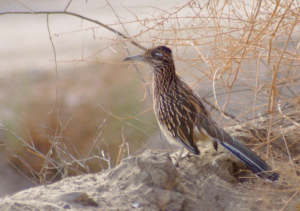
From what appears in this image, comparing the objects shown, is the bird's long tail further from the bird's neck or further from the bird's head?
the bird's head

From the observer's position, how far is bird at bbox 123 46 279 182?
2.58 meters

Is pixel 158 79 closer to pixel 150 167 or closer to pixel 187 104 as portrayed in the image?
pixel 187 104

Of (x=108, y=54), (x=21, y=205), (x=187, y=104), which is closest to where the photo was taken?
(x=21, y=205)

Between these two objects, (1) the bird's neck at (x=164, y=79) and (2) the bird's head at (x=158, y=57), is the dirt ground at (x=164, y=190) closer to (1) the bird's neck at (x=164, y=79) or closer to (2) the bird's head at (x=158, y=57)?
(1) the bird's neck at (x=164, y=79)

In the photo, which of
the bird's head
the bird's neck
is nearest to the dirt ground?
the bird's neck

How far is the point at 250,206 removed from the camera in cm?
246

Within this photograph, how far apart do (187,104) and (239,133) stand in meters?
0.62

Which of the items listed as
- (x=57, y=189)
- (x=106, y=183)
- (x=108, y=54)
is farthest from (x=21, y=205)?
(x=108, y=54)

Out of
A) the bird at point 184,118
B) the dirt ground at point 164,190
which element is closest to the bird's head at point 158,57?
the bird at point 184,118

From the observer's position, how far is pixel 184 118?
9.59 feet

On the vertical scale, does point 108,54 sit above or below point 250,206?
above

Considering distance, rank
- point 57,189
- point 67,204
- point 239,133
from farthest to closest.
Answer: point 239,133
point 57,189
point 67,204

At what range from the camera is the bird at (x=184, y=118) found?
2.58 meters

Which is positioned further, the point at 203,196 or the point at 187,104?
the point at 187,104
